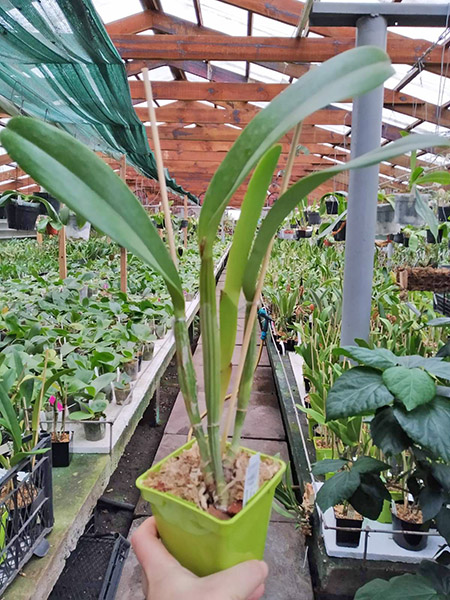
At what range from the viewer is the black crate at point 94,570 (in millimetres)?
1393

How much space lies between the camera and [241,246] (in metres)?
0.51

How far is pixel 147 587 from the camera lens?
51cm

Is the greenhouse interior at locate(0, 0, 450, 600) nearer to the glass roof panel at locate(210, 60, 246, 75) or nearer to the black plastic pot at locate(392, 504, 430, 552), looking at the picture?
the black plastic pot at locate(392, 504, 430, 552)

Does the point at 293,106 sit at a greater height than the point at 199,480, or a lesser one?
greater

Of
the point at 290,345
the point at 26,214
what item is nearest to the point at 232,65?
the point at 290,345

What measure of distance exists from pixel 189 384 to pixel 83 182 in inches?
9.2

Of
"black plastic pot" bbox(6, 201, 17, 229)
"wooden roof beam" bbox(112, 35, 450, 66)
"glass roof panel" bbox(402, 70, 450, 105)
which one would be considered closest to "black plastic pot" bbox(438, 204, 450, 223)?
"wooden roof beam" bbox(112, 35, 450, 66)

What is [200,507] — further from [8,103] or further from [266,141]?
[8,103]

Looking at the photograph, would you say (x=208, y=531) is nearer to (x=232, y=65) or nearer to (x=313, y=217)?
(x=313, y=217)

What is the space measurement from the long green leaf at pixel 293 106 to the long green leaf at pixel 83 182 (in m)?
0.06

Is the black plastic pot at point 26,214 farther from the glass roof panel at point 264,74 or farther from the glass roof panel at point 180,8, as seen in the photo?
the glass roof panel at point 264,74

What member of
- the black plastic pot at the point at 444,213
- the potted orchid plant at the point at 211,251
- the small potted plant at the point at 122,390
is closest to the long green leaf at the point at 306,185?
the potted orchid plant at the point at 211,251

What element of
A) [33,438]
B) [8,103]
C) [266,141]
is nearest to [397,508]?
[33,438]

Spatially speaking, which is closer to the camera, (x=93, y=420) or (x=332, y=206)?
(x=93, y=420)
